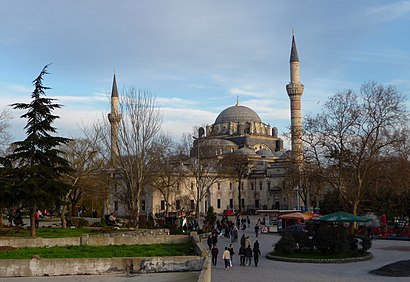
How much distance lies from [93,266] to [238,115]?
7406 centimetres

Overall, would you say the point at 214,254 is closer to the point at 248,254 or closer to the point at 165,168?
the point at 248,254

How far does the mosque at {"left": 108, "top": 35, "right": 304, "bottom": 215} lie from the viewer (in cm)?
5744

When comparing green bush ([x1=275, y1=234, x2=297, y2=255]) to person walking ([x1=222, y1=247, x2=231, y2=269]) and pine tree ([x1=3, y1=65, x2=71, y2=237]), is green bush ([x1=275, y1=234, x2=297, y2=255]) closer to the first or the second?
person walking ([x1=222, y1=247, x2=231, y2=269])

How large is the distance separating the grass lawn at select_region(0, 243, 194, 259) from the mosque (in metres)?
16.0

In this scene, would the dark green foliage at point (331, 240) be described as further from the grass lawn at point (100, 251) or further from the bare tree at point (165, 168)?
the bare tree at point (165, 168)

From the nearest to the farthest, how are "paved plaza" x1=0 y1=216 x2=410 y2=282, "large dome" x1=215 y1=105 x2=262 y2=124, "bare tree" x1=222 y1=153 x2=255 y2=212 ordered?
"paved plaza" x1=0 y1=216 x2=410 y2=282, "bare tree" x1=222 y1=153 x2=255 y2=212, "large dome" x1=215 y1=105 x2=262 y2=124

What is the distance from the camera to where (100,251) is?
67.6 ft

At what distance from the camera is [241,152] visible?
76.4 m

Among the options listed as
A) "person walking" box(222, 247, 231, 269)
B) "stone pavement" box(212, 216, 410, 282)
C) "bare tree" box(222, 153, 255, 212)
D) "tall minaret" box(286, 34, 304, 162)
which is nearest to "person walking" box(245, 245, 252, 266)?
"stone pavement" box(212, 216, 410, 282)

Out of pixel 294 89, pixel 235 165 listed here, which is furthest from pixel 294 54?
pixel 235 165

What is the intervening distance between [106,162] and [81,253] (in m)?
24.6

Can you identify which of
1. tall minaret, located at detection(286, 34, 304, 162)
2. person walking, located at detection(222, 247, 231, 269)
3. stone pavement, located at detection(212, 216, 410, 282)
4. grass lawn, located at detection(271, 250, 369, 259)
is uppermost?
tall minaret, located at detection(286, 34, 304, 162)

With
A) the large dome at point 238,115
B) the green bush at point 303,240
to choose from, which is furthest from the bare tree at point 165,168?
the large dome at point 238,115

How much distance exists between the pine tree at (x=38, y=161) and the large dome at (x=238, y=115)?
209ft
